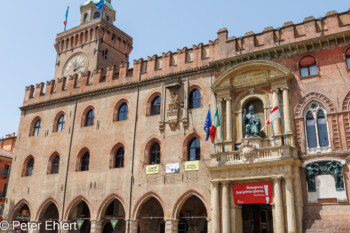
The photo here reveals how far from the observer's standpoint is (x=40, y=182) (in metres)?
25.3

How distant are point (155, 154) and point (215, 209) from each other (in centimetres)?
564

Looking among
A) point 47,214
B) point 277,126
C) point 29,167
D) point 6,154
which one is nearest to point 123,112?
point 29,167

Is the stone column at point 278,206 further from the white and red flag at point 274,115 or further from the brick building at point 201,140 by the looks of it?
the white and red flag at point 274,115

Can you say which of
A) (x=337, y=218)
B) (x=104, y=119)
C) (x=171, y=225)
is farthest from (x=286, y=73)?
(x=104, y=119)

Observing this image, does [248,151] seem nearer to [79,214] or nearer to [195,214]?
[195,214]

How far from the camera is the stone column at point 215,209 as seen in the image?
57.6ft

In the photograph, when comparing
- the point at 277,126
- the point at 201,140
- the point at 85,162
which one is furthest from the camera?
the point at 85,162

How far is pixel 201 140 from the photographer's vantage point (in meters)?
20.2

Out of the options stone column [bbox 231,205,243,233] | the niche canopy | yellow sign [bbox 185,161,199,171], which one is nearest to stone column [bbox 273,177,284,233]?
stone column [bbox 231,205,243,233]

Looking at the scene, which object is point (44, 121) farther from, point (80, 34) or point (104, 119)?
point (80, 34)

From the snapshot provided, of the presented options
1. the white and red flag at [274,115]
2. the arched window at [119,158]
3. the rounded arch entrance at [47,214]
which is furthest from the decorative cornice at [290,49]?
the rounded arch entrance at [47,214]

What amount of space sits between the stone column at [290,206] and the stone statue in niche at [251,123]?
2919 mm

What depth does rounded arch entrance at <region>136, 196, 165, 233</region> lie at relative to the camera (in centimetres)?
2236

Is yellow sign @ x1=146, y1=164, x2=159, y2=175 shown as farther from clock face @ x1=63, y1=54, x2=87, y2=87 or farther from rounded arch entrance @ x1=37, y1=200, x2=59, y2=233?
clock face @ x1=63, y1=54, x2=87, y2=87
